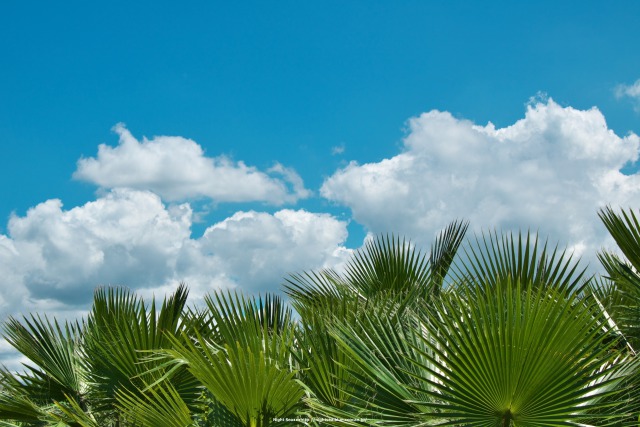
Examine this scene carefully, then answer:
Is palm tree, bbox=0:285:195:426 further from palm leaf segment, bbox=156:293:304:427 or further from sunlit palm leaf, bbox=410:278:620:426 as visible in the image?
sunlit palm leaf, bbox=410:278:620:426

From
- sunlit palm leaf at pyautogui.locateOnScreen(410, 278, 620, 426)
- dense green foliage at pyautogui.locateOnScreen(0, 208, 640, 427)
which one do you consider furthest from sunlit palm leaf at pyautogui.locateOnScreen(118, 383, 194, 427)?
sunlit palm leaf at pyautogui.locateOnScreen(410, 278, 620, 426)

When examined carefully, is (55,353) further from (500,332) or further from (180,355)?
(500,332)

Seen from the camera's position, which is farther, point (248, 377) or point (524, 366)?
point (248, 377)

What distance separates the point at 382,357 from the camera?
4.23m

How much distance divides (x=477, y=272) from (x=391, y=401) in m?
2.17

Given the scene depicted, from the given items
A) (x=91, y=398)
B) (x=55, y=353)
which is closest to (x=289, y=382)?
(x=91, y=398)

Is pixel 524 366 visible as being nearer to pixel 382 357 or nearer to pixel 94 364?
pixel 382 357

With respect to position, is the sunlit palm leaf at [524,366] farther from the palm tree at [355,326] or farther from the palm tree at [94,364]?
the palm tree at [94,364]

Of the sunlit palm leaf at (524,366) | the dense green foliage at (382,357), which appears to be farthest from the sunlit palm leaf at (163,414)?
the sunlit palm leaf at (524,366)

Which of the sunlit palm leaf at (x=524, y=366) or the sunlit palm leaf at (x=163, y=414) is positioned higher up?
the sunlit palm leaf at (x=524, y=366)

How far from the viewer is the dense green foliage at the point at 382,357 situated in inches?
135

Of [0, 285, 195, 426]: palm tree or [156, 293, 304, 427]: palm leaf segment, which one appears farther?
[0, 285, 195, 426]: palm tree

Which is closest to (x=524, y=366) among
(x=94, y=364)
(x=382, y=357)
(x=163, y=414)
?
(x=382, y=357)

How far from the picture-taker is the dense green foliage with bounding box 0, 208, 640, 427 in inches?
135
